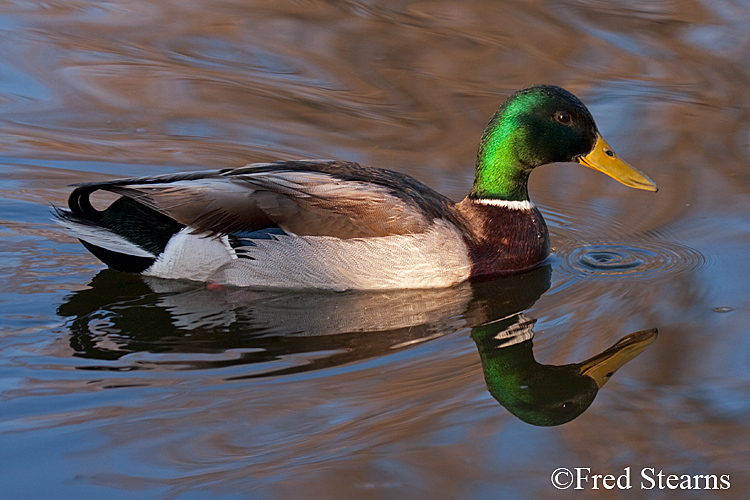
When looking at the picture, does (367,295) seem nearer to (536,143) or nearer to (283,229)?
(283,229)

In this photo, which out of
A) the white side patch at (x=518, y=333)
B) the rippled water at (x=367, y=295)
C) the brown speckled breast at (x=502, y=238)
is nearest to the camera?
the rippled water at (x=367, y=295)

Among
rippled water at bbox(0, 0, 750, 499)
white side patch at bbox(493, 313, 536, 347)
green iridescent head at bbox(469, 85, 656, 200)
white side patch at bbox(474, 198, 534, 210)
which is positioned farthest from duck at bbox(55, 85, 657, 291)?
white side patch at bbox(493, 313, 536, 347)

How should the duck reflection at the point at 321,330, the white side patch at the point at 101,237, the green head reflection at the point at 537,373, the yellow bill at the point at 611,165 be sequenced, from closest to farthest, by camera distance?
the green head reflection at the point at 537,373 < the duck reflection at the point at 321,330 < the white side patch at the point at 101,237 < the yellow bill at the point at 611,165

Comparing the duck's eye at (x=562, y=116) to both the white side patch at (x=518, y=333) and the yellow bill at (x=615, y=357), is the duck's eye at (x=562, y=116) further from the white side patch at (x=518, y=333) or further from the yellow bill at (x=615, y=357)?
the yellow bill at (x=615, y=357)

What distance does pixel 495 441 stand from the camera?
13.6 ft

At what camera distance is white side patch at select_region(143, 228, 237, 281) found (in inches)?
227

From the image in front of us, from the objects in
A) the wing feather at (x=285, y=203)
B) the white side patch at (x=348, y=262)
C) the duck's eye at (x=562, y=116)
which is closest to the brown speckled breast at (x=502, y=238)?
the white side patch at (x=348, y=262)

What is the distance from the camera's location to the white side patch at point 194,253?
5754 millimetres

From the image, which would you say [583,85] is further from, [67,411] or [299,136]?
[67,411]

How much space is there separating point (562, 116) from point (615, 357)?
173cm

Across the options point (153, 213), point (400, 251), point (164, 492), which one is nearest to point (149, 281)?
point (153, 213)

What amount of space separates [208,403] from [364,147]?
3.75m

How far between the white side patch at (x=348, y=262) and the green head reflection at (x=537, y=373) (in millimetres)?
563

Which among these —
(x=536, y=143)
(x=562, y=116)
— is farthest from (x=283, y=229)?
(x=562, y=116)
